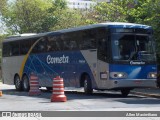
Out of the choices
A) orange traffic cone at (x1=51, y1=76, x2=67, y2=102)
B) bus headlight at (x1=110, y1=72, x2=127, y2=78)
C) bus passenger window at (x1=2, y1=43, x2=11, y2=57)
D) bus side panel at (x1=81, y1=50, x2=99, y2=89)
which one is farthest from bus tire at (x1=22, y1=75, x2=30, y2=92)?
orange traffic cone at (x1=51, y1=76, x2=67, y2=102)

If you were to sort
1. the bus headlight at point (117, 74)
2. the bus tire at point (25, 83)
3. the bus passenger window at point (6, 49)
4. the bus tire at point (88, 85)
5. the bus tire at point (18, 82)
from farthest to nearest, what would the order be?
1. the bus passenger window at point (6, 49)
2. the bus tire at point (18, 82)
3. the bus tire at point (25, 83)
4. the bus tire at point (88, 85)
5. the bus headlight at point (117, 74)

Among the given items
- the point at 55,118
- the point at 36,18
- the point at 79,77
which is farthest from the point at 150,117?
the point at 36,18

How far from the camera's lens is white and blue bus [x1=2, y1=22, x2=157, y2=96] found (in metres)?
20.6

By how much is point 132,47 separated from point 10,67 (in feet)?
42.0

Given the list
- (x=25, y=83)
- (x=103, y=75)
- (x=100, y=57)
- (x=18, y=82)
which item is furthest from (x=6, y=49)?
(x=103, y=75)

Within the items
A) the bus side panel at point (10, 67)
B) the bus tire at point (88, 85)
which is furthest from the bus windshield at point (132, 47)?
the bus side panel at point (10, 67)

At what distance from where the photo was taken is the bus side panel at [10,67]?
30.0 metres

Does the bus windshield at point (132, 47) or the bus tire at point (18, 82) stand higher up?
the bus windshield at point (132, 47)

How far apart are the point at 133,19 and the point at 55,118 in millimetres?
20039

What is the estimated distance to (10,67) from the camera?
31078mm

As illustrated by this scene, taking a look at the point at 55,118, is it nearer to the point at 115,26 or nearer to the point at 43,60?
the point at 115,26

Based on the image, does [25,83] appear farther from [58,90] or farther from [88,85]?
[58,90]

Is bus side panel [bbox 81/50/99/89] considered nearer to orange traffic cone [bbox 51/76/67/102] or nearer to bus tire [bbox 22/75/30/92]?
orange traffic cone [bbox 51/76/67/102]

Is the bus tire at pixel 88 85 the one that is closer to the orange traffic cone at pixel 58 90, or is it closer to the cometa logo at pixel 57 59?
the cometa logo at pixel 57 59
